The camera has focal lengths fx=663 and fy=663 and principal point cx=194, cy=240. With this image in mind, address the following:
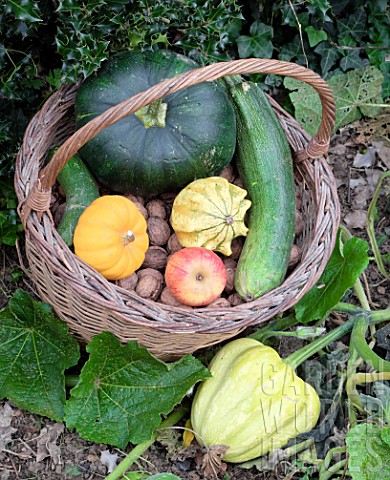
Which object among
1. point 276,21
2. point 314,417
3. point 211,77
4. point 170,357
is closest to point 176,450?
point 170,357

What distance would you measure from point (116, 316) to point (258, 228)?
0.59m

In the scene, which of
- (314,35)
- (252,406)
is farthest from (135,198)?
(314,35)

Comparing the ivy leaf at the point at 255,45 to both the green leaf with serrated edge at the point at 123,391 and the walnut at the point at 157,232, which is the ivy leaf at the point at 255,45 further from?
the green leaf with serrated edge at the point at 123,391

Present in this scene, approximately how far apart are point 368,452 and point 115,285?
97 centimetres

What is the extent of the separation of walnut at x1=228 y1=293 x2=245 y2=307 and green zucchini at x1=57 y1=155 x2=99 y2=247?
568 millimetres

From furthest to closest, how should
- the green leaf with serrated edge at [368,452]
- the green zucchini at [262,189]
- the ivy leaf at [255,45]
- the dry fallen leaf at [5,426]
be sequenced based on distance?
the ivy leaf at [255,45]
the dry fallen leaf at [5,426]
the green zucchini at [262,189]
the green leaf with serrated edge at [368,452]

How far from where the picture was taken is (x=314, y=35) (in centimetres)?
281

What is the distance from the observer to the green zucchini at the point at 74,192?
2.15m

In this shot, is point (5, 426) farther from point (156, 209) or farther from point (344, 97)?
point (344, 97)

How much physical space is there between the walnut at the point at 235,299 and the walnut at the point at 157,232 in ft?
1.01

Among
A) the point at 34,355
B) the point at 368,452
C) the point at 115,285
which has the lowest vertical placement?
the point at 368,452

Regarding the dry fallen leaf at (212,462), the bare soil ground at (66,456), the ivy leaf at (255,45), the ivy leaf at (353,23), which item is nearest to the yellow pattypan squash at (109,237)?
the bare soil ground at (66,456)

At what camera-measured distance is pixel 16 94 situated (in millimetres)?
2381

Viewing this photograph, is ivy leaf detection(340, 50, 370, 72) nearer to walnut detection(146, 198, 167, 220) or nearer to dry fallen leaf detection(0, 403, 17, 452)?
walnut detection(146, 198, 167, 220)
